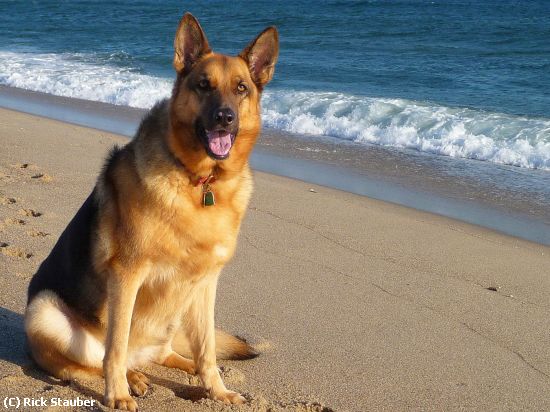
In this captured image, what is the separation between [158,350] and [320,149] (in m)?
7.29

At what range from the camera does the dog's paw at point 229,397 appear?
3.64m

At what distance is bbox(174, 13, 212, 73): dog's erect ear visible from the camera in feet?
12.2

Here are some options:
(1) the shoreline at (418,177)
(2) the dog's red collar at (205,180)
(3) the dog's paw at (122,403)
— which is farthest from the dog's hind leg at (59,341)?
(1) the shoreline at (418,177)

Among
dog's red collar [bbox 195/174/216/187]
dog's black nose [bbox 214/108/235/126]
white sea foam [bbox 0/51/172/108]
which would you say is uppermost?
dog's black nose [bbox 214/108/235/126]

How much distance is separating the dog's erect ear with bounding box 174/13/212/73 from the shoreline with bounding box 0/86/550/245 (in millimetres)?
4414

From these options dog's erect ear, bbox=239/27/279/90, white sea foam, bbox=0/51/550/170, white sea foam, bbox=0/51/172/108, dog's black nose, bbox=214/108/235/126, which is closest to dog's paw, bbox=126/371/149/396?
dog's black nose, bbox=214/108/235/126

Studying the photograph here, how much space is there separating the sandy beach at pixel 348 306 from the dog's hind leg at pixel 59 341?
3.3 inches

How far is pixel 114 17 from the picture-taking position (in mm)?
32781

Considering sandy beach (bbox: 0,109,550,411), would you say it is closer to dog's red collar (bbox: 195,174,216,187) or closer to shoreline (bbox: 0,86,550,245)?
shoreline (bbox: 0,86,550,245)

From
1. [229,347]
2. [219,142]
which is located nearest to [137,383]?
[229,347]

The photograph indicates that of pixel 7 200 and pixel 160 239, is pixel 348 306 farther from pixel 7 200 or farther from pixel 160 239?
pixel 7 200

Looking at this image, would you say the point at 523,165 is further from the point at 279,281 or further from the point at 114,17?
the point at 114,17

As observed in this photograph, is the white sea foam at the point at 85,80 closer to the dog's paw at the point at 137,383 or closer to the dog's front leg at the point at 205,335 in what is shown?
the dog's front leg at the point at 205,335

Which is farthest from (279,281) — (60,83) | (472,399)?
(60,83)
